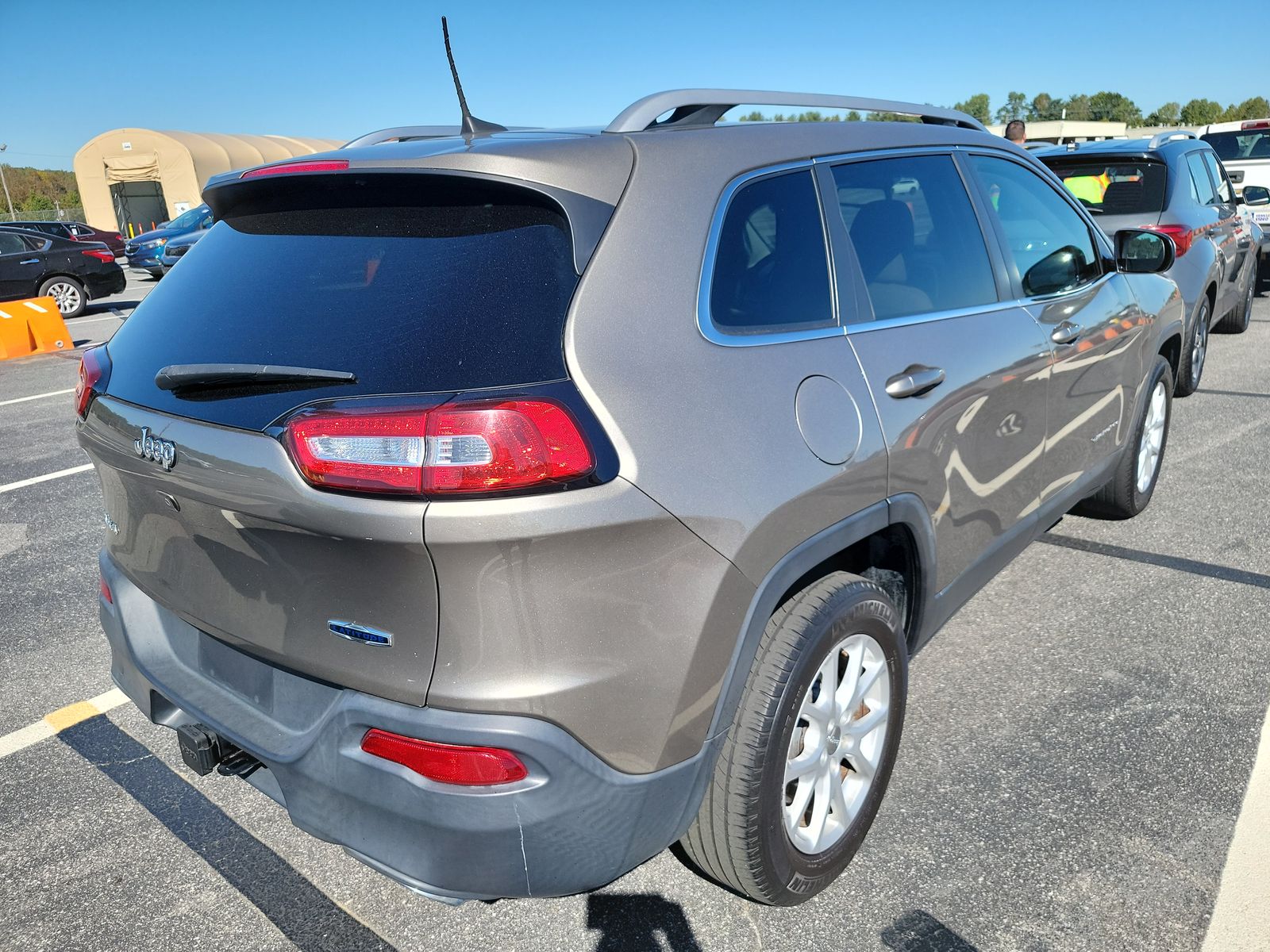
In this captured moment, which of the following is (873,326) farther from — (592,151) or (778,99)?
(592,151)

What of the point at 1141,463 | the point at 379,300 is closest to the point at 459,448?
the point at 379,300

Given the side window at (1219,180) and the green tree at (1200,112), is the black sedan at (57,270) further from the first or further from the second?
the green tree at (1200,112)

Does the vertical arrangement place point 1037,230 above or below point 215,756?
above

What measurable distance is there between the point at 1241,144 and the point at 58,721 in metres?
16.0

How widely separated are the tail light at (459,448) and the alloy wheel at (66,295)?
53.5 feet

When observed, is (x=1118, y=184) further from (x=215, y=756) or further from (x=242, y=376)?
(x=215, y=756)

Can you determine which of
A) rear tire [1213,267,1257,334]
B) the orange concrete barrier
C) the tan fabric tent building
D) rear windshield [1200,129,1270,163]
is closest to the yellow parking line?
rear tire [1213,267,1257,334]

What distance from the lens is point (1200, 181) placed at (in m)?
7.42

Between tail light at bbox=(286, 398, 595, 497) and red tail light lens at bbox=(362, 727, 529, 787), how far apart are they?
0.45 meters

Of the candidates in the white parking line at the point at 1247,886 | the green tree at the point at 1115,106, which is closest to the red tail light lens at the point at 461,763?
the white parking line at the point at 1247,886

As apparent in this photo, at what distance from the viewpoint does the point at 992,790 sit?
2703 millimetres

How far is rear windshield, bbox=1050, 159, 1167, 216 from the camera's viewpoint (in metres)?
6.87

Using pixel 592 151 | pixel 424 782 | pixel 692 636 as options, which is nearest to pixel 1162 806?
pixel 692 636

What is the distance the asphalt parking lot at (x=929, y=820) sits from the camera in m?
2.27
